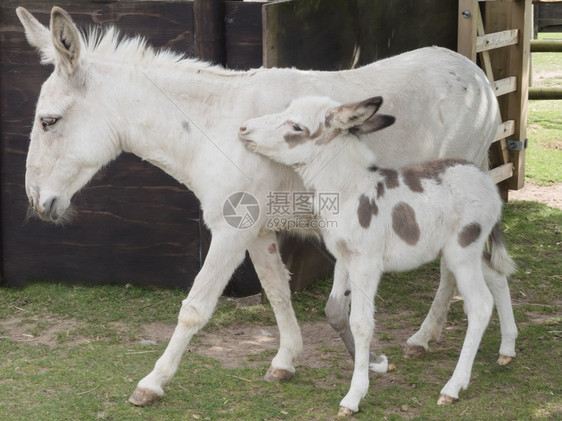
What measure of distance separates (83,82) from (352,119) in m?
1.58

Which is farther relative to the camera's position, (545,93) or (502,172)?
(545,93)

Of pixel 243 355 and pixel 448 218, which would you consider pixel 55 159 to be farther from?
pixel 448 218

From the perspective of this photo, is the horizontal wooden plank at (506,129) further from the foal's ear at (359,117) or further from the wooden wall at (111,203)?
the foal's ear at (359,117)

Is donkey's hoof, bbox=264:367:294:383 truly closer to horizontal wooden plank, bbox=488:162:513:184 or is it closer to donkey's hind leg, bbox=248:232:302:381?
donkey's hind leg, bbox=248:232:302:381

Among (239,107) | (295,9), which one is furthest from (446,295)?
(295,9)

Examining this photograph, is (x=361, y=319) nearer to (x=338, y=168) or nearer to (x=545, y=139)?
(x=338, y=168)

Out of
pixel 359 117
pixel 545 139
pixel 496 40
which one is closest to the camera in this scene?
pixel 359 117

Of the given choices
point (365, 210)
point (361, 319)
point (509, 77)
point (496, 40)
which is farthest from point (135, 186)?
point (509, 77)

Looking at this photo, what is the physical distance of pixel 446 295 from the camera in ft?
19.5

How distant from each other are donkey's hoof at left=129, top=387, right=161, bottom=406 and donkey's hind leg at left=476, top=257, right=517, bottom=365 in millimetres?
2172

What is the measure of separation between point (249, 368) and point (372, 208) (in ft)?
4.91

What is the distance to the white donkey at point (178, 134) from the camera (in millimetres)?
4910

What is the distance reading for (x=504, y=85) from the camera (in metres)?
9.41

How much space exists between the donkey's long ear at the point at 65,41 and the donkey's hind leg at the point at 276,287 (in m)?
1.55
